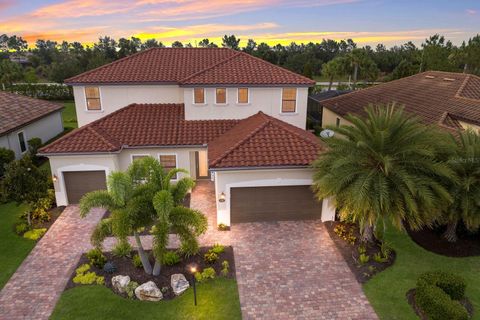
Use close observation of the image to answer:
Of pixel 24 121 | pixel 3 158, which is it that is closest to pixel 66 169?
pixel 3 158

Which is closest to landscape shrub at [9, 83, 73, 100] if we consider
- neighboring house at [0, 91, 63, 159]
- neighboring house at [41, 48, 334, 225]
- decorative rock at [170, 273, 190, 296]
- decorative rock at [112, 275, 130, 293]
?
neighboring house at [0, 91, 63, 159]

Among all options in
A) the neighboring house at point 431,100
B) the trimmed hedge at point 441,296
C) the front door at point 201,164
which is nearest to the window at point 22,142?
the front door at point 201,164

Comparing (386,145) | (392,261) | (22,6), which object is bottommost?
(392,261)

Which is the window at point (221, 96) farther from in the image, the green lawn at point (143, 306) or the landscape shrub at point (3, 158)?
the landscape shrub at point (3, 158)

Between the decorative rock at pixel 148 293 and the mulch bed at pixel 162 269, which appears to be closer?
the decorative rock at pixel 148 293

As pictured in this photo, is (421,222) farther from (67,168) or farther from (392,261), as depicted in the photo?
(67,168)

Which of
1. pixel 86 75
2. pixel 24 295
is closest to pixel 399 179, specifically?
pixel 24 295

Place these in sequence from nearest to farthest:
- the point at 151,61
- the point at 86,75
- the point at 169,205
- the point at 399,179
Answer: the point at 169,205 → the point at 399,179 → the point at 86,75 → the point at 151,61
